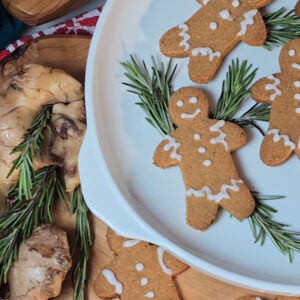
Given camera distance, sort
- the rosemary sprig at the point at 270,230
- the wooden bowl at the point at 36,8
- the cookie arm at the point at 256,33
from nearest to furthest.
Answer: the rosemary sprig at the point at 270,230 < the cookie arm at the point at 256,33 < the wooden bowl at the point at 36,8

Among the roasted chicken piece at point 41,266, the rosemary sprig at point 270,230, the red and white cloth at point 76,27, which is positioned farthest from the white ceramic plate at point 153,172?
the red and white cloth at point 76,27

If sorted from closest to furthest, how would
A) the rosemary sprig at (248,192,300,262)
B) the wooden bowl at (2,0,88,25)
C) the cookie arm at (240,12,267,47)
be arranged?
1. the rosemary sprig at (248,192,300,262)
2. the cookie arm at (240,12,267,47)
3. the wooden bowl at (2,0,88,25)

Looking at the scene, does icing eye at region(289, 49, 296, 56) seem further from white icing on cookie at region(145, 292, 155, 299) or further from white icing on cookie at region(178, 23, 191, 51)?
white icing on cookie at region(145, 292, 155, 299)

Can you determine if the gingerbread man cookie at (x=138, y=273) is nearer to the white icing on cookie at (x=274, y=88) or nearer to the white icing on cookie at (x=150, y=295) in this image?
the white icing on cookie at (x=150, y=295)

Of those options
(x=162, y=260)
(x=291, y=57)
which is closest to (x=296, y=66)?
→ (x=291, y=57)

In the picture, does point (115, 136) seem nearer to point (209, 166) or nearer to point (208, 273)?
point (209, 166)

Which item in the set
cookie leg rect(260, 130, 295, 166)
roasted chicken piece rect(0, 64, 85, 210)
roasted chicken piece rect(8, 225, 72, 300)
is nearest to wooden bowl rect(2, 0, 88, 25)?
roasted chicken piece rect(0, 64, 85, 210)

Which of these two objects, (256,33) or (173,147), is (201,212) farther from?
(256,33)
